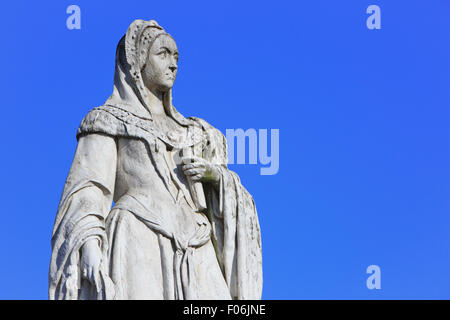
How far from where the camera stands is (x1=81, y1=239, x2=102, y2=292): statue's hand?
34.2ft

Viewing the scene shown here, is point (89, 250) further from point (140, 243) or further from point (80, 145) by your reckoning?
point (80, 145)

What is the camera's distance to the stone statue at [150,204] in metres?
10.7

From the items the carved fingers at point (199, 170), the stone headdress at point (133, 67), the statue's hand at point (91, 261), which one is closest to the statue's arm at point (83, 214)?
the statue's hand at point (91, 261)

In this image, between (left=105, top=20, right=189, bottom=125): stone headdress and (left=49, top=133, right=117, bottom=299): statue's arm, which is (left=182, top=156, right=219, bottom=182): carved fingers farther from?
(left=49, top=133, right=117, bottom=299): statue's arm

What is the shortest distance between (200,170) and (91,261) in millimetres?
1986

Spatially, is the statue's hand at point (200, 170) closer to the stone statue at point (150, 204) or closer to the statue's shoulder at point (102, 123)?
the stone statue at point (150, 204)

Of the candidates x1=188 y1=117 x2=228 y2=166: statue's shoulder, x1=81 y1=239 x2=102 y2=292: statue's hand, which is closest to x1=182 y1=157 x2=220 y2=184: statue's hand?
x1=188 y1=117 x2=228 y2=166: statue's shoulder

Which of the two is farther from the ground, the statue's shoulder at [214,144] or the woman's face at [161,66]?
the woman's face at [161,66]

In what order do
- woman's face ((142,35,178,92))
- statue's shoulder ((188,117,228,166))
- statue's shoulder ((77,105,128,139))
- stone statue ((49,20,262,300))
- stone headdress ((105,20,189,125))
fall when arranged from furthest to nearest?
statue's shoulder ((188,117,228,166))
woman's face ((142,35,178,92))
stone headdress ((105,20,189,125))
statue's shoulder ((77,105,128,139))
stone statue ((49,20,262,300))

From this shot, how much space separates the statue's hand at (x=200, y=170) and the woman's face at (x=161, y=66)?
1.06 meters

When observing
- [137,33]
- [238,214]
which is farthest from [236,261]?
[137,33]

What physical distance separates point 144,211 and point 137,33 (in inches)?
93.2

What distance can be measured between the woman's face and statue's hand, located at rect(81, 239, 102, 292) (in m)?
2.47
